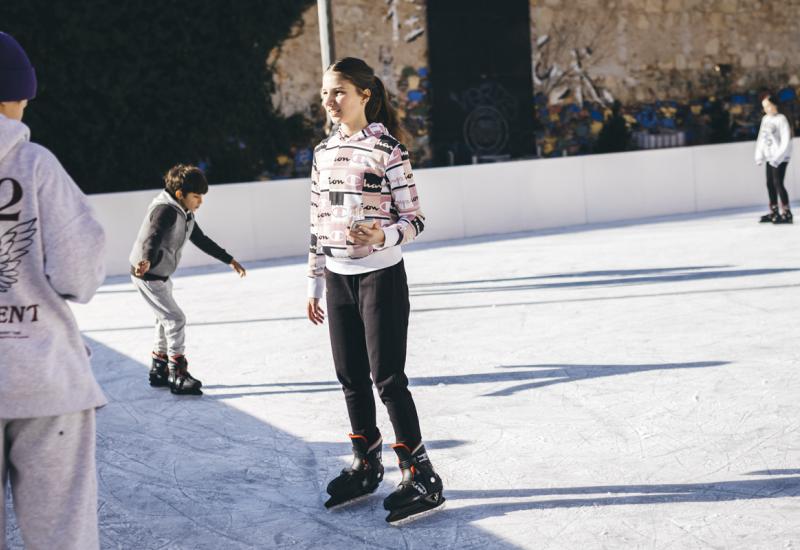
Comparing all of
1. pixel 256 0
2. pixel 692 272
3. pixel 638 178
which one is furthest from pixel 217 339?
pixel 638 178

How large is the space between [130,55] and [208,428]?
32.1ft

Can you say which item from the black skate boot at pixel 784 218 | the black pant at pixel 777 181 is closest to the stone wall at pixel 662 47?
the black skate boot at pixel 784 218

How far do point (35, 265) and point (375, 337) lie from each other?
4.74 ft

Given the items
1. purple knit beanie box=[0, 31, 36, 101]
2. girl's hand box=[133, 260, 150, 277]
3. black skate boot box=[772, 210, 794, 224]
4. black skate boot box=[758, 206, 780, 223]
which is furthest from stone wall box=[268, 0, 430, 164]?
purple knit beanie box=[0, 31, 36, 101]

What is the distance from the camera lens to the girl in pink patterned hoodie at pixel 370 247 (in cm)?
342

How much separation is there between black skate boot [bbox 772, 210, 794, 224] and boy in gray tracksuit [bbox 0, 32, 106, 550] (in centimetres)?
1157

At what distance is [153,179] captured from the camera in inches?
544

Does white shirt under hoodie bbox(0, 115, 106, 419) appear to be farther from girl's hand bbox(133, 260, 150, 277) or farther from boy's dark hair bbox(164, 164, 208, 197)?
boy's dark hair bbox(164, 164, 208, 197)

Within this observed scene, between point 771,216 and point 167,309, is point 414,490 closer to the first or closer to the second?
point 167,309

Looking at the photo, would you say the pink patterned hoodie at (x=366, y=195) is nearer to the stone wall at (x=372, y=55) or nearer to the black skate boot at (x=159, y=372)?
the black skate boot at (x=159, y=372)

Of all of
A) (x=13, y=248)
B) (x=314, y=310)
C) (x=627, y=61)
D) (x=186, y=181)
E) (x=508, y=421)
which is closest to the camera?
(x=13, y=248)

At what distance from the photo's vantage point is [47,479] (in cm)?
223

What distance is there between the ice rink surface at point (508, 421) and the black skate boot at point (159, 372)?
193 millimetres

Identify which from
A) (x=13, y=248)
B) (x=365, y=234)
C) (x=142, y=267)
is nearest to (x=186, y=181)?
(x=142, y=267)
